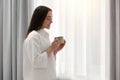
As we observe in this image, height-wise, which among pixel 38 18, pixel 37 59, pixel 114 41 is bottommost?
pixel 37 59

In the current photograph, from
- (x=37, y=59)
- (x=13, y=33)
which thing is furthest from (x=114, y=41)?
(x=13, y=33)

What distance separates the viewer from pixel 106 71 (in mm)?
2244

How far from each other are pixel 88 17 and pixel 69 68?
55cm

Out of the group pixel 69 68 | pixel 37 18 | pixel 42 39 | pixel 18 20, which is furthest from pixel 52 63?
pixel 18 20

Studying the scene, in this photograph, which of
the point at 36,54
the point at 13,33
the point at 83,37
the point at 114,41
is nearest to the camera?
the point at 36,54

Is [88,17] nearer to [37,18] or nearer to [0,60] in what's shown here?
[37,18]

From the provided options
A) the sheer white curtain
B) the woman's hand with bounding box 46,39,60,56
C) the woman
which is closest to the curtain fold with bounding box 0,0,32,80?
the sheer white curtain

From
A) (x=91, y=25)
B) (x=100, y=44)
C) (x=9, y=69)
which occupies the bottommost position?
(x=9, y=69)

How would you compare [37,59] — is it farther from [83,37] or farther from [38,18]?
[83,37]

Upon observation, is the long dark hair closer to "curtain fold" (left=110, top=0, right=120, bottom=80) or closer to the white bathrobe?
the white bathrobe

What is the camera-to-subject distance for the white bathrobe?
1.68 meters

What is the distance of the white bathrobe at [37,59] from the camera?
66.3 inches

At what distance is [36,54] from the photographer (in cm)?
168

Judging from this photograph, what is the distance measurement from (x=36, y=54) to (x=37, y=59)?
37 millimetres
